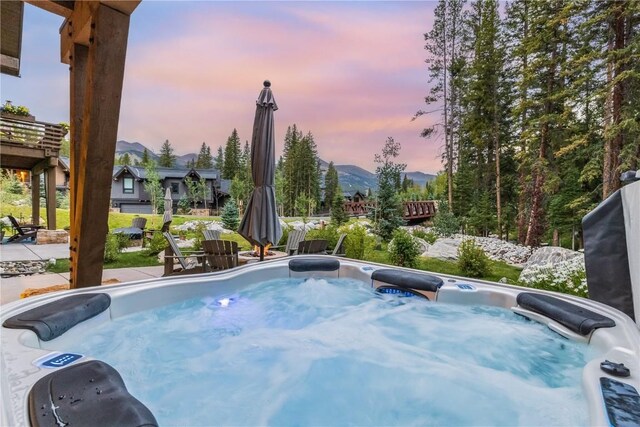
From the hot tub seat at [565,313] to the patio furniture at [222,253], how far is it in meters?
3.58

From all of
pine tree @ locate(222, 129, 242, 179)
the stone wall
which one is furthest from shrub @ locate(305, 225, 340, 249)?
pine tree @ locate(222, 129, 242, 179)

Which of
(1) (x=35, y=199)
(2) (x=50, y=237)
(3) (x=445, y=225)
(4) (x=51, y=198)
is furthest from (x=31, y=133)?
(3) (x=445, y=225)

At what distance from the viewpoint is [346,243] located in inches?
278

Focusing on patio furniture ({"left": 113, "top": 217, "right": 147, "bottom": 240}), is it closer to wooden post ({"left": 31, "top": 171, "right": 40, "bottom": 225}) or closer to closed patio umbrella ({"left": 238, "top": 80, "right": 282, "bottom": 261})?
wooden post ({"left": 31, "top": 171, "right": 40, "bottom": 225})

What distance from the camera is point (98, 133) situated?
2461mm

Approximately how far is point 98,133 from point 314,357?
2.32 m

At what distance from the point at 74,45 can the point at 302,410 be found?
3.38m

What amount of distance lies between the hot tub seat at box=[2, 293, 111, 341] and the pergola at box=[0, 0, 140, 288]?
0.46m

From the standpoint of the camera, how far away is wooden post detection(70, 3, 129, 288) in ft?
7.66

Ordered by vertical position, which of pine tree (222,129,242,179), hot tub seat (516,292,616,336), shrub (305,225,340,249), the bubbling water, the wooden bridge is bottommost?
the bubbling water

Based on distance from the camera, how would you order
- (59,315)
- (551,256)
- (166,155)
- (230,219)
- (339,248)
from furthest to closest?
(166,155) < (230,219) < (551,256) < (339,248) < (59,315)

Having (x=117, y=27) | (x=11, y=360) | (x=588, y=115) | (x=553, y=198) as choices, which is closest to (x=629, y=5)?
(x=588, y=115)

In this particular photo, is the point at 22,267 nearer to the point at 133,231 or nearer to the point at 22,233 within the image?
the point at 133,231

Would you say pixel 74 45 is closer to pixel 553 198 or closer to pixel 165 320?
pixel 165 320
